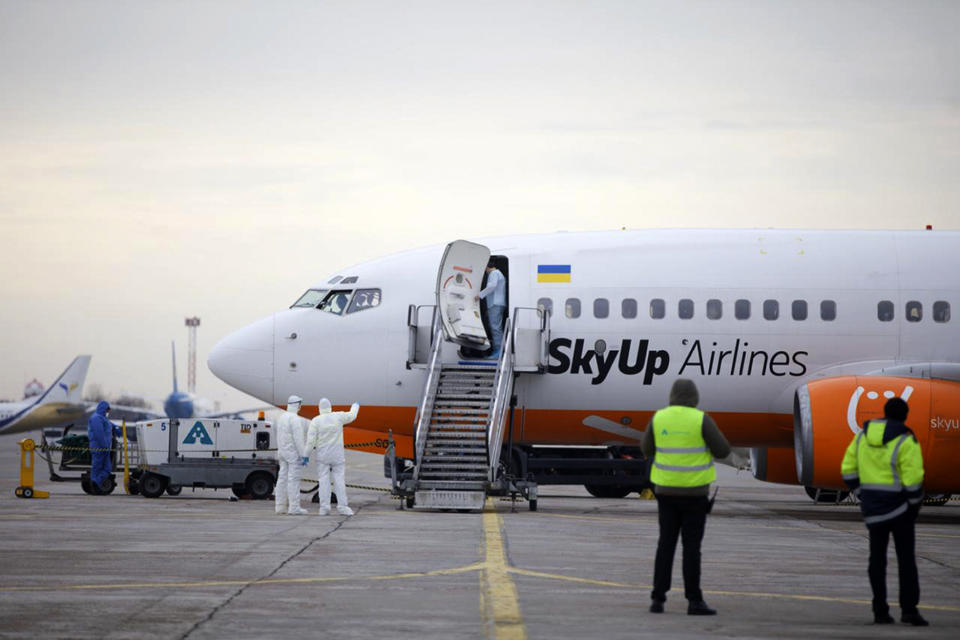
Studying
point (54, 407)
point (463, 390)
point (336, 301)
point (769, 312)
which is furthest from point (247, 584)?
point (54, 407)

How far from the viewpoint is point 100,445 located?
94.7ft

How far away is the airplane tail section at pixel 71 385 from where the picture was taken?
92.6 meters

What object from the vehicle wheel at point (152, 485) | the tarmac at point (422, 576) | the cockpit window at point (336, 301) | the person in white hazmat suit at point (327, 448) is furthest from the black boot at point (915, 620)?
the vehicle wheel at point (152, 485)

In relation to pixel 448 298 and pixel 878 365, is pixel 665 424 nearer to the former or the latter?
pixel 448 298

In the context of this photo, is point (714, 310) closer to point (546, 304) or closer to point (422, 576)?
point (546, 304)

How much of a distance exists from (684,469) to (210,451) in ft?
62.6

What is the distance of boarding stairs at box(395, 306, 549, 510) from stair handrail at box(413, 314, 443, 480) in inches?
0.7

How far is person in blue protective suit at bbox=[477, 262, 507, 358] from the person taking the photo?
82.8 ft

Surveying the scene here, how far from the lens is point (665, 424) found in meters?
11.4

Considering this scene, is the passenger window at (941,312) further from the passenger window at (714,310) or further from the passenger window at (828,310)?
the passenger window at (714,310)

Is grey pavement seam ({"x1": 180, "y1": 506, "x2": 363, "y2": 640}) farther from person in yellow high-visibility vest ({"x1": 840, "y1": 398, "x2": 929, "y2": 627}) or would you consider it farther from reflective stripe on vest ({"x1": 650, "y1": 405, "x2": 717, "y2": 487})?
person in yellow high-visibility vest ({"x1": 840, "y1": 398, "x2": 929, "y2": 627})

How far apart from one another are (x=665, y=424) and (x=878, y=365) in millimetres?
14483

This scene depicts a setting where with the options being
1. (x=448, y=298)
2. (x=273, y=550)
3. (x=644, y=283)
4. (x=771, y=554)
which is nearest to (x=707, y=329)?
(x=644, y=283)

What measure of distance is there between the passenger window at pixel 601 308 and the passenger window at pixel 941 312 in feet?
20.7
